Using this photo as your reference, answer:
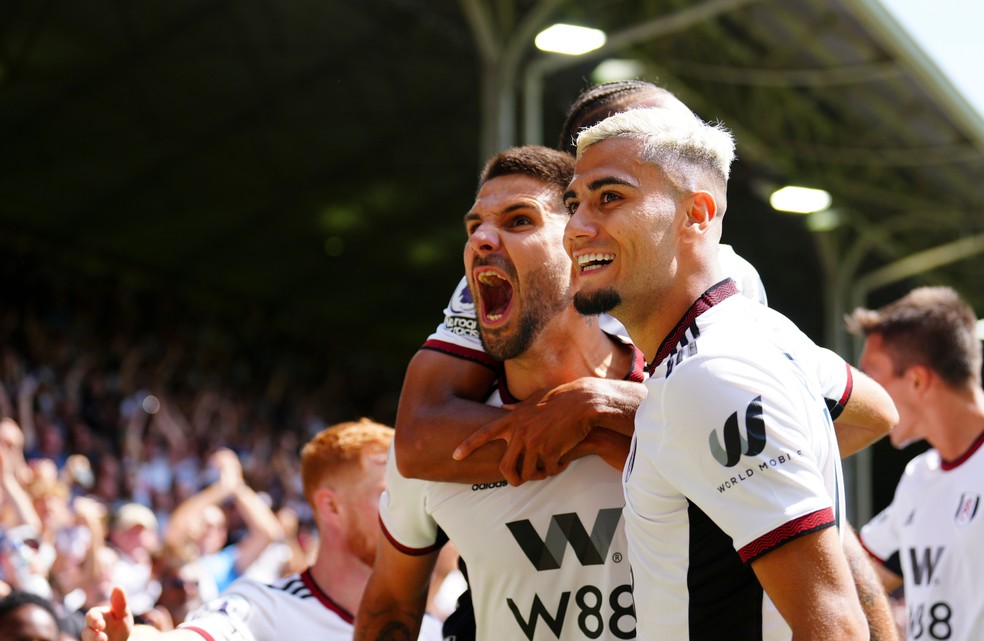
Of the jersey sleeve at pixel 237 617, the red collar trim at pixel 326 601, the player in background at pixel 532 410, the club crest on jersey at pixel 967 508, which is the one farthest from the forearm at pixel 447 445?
the club crest on jersey at pixel 967 508

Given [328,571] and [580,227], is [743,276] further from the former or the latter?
[328,571]

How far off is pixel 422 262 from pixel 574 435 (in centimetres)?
2320

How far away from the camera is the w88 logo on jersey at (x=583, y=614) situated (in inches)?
114

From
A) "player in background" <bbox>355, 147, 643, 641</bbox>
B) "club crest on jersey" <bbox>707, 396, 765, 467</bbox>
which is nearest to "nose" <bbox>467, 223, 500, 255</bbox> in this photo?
"player in background" <bbox>355, 147, 643, 641</bbox>

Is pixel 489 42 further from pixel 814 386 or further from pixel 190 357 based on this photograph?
pixel 190 357

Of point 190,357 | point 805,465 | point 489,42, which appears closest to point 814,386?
point 805,465

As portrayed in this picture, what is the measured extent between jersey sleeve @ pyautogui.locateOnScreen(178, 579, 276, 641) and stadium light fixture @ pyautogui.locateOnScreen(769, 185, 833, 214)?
13945 millimetres

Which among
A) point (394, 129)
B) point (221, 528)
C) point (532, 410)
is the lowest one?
point (532, 410)

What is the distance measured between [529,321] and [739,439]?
1090 mm

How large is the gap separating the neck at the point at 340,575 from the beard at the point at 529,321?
1.49m

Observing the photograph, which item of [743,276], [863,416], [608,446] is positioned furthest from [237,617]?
[863,416]

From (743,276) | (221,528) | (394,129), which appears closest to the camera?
(743,276)

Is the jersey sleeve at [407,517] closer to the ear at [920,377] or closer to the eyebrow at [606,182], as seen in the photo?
the eyebrow at [606,182]

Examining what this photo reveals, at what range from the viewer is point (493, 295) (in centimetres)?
324
